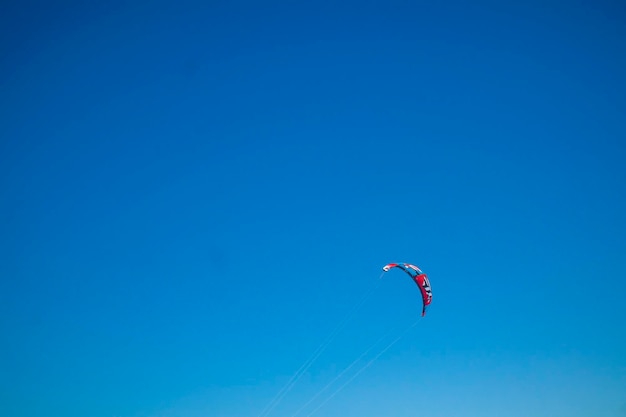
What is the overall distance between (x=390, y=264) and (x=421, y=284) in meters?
2.30

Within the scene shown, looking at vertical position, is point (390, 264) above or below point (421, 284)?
above

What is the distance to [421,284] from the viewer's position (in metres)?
21.8

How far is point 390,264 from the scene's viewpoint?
22.2 m
